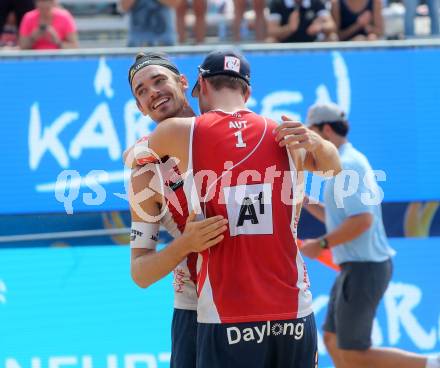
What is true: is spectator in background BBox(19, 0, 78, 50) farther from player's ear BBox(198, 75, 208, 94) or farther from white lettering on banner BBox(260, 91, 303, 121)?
player's ear BBox(198, 75, 208, 94)

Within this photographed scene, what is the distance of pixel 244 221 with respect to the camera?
134 inches

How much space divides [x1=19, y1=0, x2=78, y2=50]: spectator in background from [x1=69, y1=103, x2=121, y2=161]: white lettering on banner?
138 centimetres

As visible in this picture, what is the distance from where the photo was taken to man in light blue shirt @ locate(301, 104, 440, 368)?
20.0 ft

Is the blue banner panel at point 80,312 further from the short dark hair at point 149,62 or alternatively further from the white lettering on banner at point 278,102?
the short dark hair at point 149,62

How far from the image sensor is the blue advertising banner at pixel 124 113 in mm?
6305

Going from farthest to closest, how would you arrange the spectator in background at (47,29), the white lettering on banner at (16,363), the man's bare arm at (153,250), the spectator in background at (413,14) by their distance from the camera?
1. the spectator in background at (413,14)
2. the spectator in background at (47,29)
3. the white lettering on banner at (16,363)
4. the man's bare arm at (153,250)

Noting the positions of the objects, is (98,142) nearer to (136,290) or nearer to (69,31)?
(136,290)

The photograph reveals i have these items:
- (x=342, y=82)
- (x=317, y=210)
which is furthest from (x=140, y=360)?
(x=342, y=82)

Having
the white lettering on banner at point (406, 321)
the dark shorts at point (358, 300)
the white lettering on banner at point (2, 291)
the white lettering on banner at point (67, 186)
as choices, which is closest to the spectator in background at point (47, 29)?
the white lettering on banner at point (67, 186)

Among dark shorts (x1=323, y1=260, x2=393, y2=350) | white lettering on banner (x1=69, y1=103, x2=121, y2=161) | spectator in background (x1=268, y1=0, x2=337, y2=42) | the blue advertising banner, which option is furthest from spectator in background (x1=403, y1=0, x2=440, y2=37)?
white lettering on banner (x1=69, y1=103, x2=121, y2=161)

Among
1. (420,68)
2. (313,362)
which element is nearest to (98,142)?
(420,68)

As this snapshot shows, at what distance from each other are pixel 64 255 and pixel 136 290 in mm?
567

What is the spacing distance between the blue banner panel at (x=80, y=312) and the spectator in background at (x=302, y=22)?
2998mm

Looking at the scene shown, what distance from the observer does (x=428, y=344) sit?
649 cm
